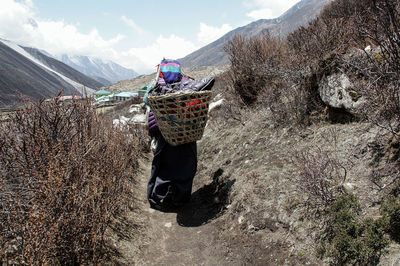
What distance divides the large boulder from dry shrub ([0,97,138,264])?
2.81 m

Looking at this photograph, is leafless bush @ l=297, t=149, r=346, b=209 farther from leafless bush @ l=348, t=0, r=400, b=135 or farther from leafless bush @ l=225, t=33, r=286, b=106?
leafless bush @ l=225, t=33, r=286, b=106

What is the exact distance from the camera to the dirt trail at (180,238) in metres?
2.79

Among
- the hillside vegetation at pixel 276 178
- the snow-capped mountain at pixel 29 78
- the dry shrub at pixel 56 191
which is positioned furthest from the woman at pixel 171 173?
the snow-capped mountain at pixel 29 78

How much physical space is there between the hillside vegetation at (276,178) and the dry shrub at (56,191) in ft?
0.05

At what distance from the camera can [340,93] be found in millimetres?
3430

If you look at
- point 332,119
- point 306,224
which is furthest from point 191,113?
point 332,119

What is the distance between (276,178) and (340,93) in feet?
4.44

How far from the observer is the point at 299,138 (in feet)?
12.1

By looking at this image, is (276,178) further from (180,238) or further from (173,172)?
(173,172)

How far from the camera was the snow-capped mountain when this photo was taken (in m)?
4.19

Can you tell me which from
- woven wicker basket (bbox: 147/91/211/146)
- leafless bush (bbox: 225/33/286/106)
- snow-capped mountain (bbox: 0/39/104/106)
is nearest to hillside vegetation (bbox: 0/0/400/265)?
woven wicker basket (bbox: 147/91/211/146)

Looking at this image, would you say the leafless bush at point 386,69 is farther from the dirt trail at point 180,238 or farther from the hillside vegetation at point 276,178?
the dirt trail at point 180,238

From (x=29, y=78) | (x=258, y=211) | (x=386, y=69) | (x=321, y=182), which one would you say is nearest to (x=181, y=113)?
(x=258, y=211)

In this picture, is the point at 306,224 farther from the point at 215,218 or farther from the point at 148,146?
the point at 148,146
